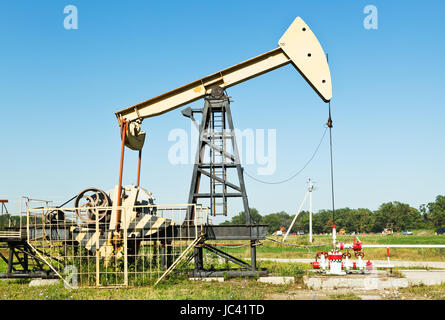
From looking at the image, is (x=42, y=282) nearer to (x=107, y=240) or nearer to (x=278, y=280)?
(x=107, y=240)

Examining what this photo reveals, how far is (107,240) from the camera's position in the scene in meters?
10.5

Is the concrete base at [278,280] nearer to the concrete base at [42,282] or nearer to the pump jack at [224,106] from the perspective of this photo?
the pump jack at [224,106]

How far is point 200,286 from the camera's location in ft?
32.8

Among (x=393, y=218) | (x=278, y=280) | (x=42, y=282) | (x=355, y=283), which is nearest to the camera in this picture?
(x=355, y=283)

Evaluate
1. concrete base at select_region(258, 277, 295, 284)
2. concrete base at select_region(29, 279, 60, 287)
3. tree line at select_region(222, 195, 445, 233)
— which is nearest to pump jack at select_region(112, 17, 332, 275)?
concrete base at select_region(258, 277, 295, 284)

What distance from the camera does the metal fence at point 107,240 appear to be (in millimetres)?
10164

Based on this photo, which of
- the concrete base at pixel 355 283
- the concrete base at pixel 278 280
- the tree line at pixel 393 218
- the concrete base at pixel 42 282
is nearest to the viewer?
the concrete base at pixel 355 283

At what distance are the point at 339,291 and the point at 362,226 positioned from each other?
3136 inches

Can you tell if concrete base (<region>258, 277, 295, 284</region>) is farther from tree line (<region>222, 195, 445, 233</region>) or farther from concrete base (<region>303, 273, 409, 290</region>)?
tree line (<region>222, 195, 445, 233</region>)

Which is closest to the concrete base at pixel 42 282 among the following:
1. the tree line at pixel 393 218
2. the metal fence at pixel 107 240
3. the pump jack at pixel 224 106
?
the metal fence at pixel 107 240

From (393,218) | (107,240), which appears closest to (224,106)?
(107,240)

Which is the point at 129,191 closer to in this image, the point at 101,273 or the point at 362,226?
the point at 101,273

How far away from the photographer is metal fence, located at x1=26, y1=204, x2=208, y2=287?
1016 cm

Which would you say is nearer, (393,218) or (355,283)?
(355,283)
